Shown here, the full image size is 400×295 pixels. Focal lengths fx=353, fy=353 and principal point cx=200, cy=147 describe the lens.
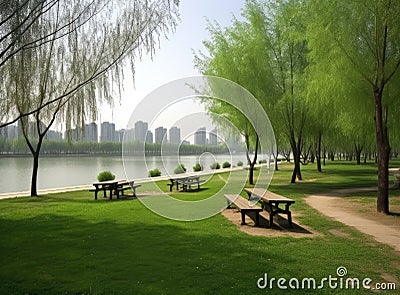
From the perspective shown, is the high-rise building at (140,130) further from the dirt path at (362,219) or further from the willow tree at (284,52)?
the willow tree at (284,52)

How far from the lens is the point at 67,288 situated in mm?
4332

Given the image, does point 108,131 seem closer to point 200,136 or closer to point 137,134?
point 200,136

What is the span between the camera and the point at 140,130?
7535 millimetres

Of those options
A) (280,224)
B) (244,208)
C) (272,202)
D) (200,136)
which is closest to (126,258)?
(244,208)

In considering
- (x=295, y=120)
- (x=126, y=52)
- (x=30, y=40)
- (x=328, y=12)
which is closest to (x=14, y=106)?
(x=30, y=40)

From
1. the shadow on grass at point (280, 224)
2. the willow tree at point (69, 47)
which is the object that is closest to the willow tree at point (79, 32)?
the willow tree at point (69, 47)

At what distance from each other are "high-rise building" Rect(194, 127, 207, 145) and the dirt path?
401 centimetres

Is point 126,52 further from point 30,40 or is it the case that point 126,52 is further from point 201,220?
point 201,220

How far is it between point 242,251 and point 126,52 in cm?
727

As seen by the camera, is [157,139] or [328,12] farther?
[328,12]

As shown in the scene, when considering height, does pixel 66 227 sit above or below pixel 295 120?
below

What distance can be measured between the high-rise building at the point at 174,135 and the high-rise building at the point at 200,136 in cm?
57

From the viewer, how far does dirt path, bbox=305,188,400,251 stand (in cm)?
718

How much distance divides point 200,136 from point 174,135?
1451 mm
